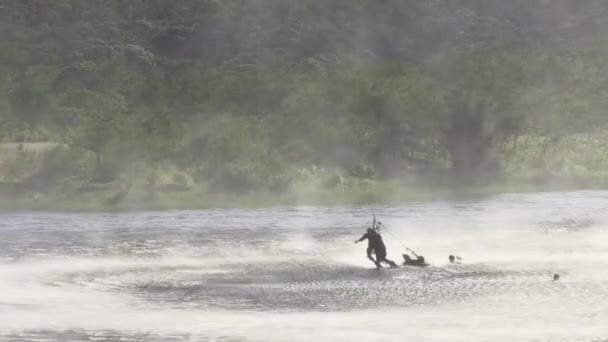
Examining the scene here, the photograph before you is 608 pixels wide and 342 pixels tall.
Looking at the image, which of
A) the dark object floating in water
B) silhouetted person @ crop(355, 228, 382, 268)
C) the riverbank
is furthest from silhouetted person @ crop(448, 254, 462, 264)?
the riverbank

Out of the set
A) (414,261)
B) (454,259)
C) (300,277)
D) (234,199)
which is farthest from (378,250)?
(234,199)

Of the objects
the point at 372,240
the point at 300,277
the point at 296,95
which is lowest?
the point at 300,277

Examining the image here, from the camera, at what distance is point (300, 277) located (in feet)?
122

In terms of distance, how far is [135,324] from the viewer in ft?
95.6

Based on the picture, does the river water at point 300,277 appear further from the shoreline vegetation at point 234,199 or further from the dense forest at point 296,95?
the dense forest at point 296,95

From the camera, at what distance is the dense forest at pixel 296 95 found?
69.1 m

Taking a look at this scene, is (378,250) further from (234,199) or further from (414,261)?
(234,199)

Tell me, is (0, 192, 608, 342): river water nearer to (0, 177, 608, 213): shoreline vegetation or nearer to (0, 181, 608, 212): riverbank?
(0, 177, 608, 213): shoreline vegetation

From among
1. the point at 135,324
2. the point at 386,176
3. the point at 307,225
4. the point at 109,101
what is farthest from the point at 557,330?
the point at 109,101

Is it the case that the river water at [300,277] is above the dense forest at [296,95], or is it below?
below

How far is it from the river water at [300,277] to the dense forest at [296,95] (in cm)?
1008

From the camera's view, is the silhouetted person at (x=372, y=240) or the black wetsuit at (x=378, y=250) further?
the black wetsuit at (x=378, y=250)

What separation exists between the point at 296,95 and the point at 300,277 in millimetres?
45693

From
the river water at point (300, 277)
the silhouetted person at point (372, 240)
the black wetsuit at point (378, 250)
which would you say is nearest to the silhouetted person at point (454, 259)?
the river water at point (300, 277)
